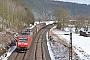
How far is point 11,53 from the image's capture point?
102 ft

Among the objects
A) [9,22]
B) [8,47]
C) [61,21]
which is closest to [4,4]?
[9,22]

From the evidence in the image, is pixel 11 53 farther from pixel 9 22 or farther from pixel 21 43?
pixel 9 22

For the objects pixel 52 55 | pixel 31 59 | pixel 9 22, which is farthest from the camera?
pixel 9 22

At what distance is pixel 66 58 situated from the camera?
28.4 meters

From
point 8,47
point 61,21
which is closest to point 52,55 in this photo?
point 8,47

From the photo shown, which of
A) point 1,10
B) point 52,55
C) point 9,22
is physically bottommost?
point 52,55

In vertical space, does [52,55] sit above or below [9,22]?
below

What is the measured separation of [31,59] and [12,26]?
36.1 metres

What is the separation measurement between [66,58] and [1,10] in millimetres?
27929

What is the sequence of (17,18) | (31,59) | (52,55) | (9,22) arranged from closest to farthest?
(31,59) < (52,55) < (9,22) < (17,18)

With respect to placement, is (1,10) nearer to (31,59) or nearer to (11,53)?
(11,53)

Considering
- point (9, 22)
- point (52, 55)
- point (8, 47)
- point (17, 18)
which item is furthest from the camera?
point (17, 18)

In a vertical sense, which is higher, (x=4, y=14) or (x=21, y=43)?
(x=4, y=14)

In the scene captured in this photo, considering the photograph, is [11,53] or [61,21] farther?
[61,21]
